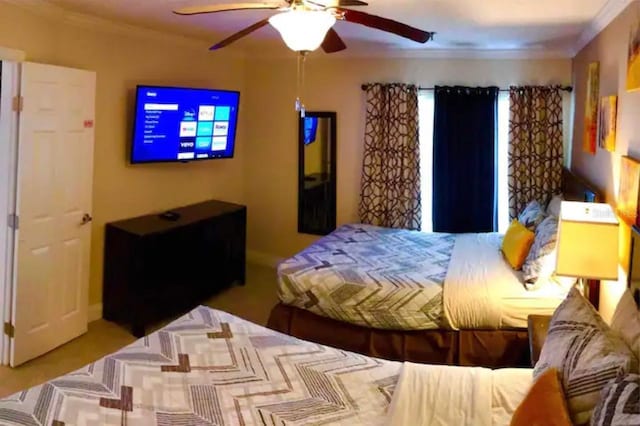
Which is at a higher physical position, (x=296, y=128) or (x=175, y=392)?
(x=296, y=128)

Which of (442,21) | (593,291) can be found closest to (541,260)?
(593,291)

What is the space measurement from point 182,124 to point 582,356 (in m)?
3.90

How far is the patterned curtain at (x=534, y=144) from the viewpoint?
193 inches

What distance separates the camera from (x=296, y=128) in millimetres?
5781

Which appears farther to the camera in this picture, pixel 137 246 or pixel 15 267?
pixel 137 246

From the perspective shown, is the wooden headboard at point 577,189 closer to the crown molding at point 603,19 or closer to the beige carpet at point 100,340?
the crown molding at point 603,19

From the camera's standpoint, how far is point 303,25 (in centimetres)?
229

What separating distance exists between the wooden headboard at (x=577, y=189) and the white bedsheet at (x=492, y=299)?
61cm

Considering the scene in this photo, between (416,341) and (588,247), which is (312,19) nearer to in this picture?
(588,247)

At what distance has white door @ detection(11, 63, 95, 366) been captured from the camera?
11.6 feet

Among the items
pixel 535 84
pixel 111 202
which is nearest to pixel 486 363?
pixel 535 84

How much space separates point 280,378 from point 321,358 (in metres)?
0.25

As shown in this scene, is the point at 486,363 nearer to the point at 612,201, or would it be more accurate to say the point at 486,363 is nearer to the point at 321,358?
the point at 612,201

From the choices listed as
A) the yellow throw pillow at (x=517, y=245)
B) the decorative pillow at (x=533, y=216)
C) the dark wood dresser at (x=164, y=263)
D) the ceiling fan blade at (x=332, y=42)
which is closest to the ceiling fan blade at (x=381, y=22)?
the ceiling fan blade at (x=332, y=42)
